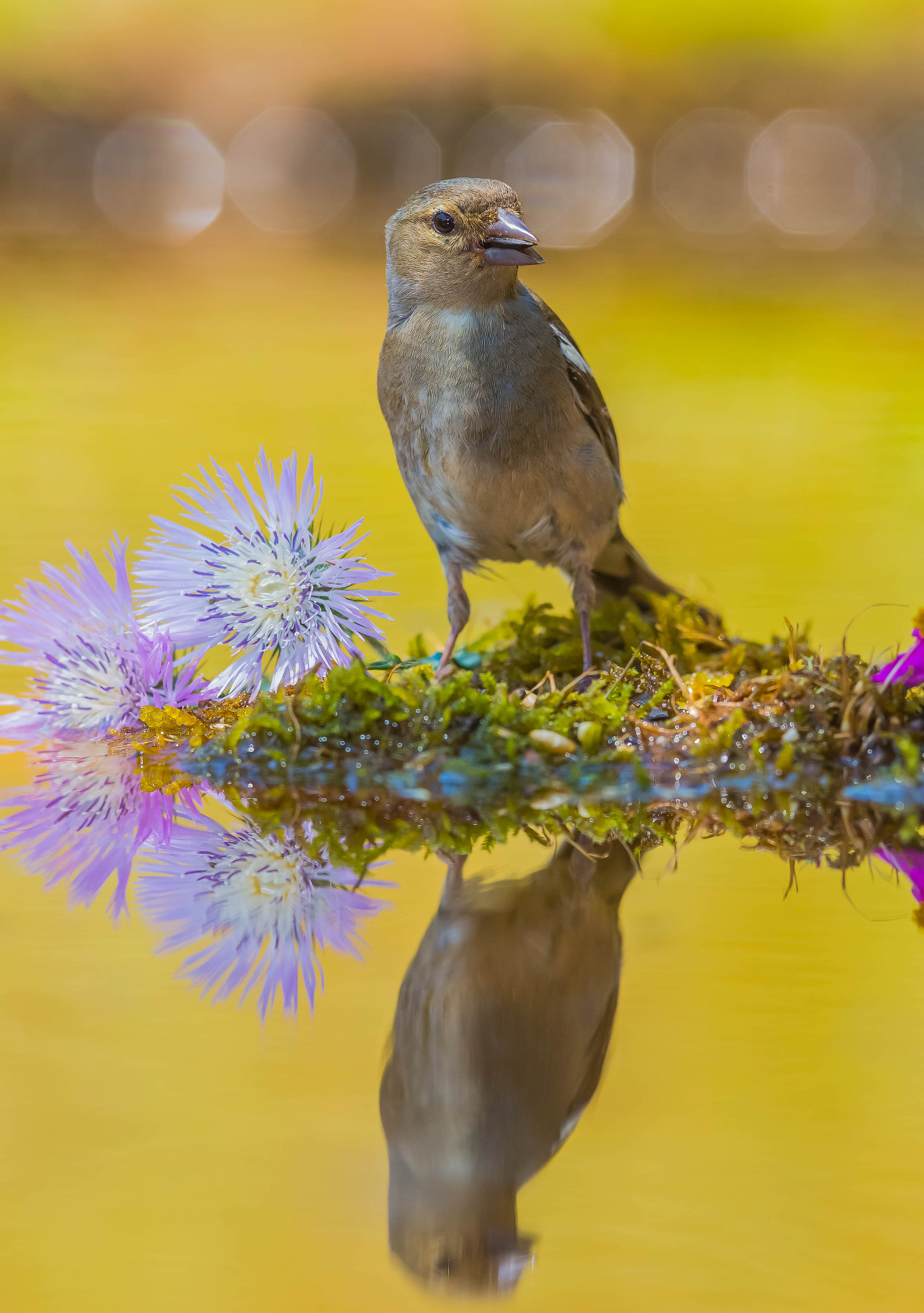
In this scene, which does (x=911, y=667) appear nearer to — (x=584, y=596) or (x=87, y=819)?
(x=584, y=596)

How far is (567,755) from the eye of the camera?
3.60 meters

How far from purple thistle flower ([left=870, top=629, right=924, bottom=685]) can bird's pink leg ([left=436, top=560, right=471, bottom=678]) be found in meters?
1.28

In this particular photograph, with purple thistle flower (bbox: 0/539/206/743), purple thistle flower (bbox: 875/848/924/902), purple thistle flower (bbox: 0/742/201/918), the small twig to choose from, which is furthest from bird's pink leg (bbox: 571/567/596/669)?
purple thistle flower (bbox: 875/848/924/902)

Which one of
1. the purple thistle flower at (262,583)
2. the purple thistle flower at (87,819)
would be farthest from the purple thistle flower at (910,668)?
the purple thistle flower at (87,819)

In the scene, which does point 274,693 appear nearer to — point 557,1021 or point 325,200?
point 557,1021

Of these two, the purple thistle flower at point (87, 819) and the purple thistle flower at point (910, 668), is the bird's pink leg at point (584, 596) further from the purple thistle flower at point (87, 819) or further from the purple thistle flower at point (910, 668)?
the purple thistle flower at point (87, 819)

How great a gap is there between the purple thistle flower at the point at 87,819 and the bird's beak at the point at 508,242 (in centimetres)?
155

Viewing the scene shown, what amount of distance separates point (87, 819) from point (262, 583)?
780 millimetres

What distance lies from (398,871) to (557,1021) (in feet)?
2.24

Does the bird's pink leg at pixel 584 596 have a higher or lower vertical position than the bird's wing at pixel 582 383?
lower

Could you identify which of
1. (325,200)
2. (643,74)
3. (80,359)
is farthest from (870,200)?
(80,359)

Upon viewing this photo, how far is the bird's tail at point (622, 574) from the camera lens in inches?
191

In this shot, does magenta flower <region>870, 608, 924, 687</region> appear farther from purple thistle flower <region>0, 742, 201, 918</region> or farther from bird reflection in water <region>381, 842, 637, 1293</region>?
purple thistle flower <region>0, 742, 201, 918</region>

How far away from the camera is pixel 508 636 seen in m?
4.64
